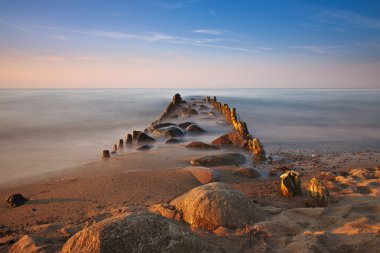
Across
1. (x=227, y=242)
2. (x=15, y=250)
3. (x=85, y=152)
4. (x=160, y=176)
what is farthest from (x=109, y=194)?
(x=85, y=152)

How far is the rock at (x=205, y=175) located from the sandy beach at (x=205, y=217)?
2cm

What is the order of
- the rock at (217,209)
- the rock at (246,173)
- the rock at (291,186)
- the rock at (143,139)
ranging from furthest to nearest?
the rock at (143,139) < the rock at (246,173) < the rock at (291,186) < the rock at (217,209)

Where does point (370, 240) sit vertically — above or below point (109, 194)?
above

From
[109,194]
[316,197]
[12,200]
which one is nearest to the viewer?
[316,197]

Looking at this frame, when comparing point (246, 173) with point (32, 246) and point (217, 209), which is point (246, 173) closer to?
point (217, 209)

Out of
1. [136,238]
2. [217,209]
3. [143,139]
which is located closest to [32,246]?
[136,238]

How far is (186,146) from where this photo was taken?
11.8 metres

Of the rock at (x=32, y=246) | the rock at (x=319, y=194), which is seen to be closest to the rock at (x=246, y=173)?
the rock at (x=319, y=194)

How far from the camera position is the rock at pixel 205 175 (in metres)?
7.14

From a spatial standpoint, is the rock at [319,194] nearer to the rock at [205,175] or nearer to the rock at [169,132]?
the rock at [205,175]

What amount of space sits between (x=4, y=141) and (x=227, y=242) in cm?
1518

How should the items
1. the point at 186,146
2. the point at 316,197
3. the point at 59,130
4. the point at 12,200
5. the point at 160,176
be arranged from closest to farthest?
the point at 316,197 → the point at 12,200 → the point at 160,176 → the point at 186,146 → the point at 59,130

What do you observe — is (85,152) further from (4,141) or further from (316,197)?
(316,197)

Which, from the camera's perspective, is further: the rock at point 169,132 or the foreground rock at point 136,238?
the rock at point 169,132
